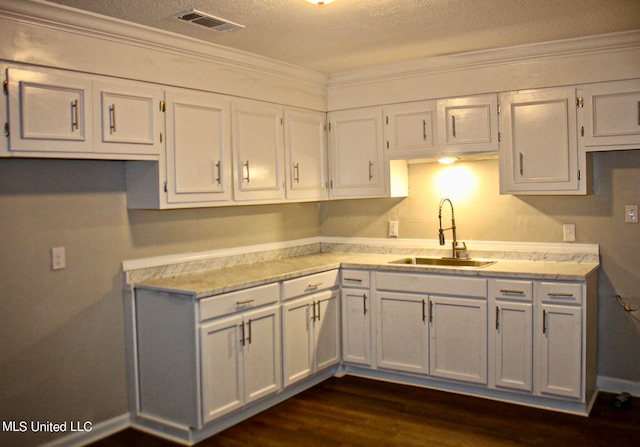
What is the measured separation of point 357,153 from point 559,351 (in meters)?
2.03

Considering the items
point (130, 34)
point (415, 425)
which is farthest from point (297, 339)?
point (130, 34)

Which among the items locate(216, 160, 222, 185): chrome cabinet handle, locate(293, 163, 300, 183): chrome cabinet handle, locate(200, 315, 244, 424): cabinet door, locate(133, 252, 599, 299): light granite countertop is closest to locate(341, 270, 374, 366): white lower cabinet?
locate(133, 252, 599, 299): light granite countertop

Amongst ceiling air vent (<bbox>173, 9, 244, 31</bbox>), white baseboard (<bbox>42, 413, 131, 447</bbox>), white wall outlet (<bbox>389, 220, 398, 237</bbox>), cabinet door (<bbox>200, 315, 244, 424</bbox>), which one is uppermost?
ceiling air vent (<bbox>173, 9, 244, 31</bbox>)

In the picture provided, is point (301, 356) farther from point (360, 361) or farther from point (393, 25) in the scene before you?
point (393, 25)

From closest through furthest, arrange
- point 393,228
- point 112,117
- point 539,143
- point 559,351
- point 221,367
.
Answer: point 112,117
point 221,367
point 559,351
point 539,143
point 393,228

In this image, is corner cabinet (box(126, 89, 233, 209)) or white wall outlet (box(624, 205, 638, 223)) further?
white wall outlet (box(624, 205, 638, 223))

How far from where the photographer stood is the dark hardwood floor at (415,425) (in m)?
3.28

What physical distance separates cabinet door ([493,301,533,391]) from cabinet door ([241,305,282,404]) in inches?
55.1

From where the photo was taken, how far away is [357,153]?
15.1 feet

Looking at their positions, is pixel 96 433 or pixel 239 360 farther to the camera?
pixel 239 360

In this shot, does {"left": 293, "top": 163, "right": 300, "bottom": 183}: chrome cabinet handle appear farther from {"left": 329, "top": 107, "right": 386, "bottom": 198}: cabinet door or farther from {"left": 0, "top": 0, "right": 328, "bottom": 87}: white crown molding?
{"left": 0, "top": 0, "right": 328, "bottom": 87}: white crown molding

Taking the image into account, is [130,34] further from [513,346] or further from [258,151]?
[513,346]

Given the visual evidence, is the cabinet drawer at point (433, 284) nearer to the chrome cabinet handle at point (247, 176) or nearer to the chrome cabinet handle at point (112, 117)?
the chrome cabinet handle at point (247, 176)

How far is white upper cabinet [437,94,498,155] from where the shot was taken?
400 centimetres
